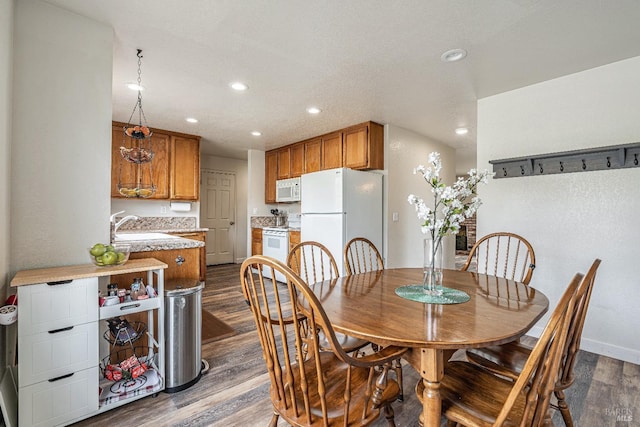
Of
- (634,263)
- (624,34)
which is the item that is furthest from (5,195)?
(634,263)

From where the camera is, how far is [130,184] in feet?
13.8

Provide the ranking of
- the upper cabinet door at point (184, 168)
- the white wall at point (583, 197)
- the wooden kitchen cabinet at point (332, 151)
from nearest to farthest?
the white wall at point (583, 197) < the wooden kitchen cabinet at point (332, 151) < the upper cabinet door at point (184, 168)

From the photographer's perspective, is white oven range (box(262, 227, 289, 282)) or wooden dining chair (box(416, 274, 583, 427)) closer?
wooden dining chair (box(416, 274, 583, 427))

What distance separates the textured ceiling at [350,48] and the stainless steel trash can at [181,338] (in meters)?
1.75

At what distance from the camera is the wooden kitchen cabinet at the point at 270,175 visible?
5.61m

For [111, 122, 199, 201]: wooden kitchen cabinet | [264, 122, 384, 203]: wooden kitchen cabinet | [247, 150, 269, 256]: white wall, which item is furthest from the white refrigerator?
[111, 122, 199, 201]: wooden kitchen cabinet

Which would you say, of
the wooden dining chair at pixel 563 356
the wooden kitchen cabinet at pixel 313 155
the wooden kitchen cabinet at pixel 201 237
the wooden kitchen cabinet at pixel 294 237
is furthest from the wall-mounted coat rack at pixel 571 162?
the wooden kitchen cabinet at pixel 201 237

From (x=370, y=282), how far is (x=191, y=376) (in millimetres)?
1322

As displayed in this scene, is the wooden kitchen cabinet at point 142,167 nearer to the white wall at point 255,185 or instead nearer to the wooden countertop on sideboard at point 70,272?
the white wall at point 255,185

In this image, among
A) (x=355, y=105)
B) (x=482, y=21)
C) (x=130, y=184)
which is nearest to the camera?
(x=482, y=21)

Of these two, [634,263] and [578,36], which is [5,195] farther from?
[634,263]

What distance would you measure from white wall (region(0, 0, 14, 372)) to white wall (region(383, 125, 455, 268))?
3.58 m

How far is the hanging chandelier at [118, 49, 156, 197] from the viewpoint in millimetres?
2339

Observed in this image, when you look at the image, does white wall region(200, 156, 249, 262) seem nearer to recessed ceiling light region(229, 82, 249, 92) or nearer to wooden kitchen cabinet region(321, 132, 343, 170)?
wooden kitchen cabinet region(321, 132, 343, 170)
